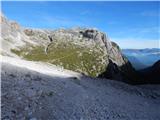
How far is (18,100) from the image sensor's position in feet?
66.4

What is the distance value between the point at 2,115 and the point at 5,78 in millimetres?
7597

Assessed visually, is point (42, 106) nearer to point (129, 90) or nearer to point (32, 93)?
point (32, 93)

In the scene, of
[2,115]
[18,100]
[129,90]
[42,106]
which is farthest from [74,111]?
[129,90]

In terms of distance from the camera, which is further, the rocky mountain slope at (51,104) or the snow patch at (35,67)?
the snow patch at (35,67)

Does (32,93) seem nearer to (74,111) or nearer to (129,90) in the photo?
(74,111)

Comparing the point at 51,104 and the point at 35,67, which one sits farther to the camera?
the point at 35,67

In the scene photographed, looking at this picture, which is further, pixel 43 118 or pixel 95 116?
pixel 95 116

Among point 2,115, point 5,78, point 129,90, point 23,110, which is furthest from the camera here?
point 129,90

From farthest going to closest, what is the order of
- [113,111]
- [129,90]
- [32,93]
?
[129,90] < [113,111] < [32,93]

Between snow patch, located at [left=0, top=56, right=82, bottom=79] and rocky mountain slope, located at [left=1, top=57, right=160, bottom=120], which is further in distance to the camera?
snow patch, located at [left=0, top=56, right=82, bottom=79]

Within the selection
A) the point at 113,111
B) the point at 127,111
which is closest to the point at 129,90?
the point at 127,111

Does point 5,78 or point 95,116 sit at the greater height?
point 5,78

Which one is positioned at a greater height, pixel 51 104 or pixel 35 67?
pixel 35 67

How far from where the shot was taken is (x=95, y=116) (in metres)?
23.3
